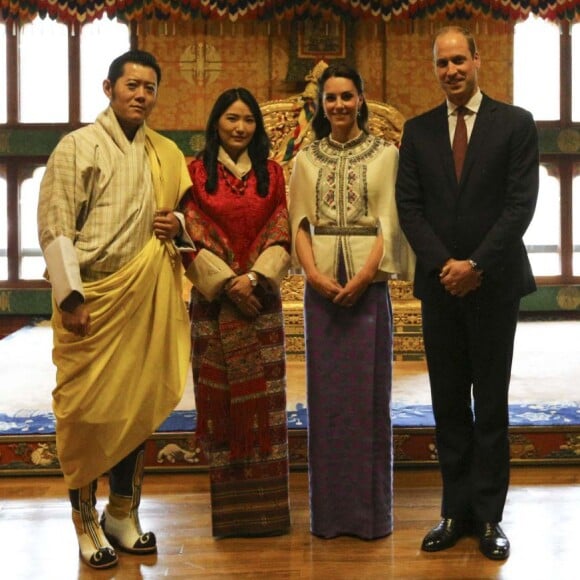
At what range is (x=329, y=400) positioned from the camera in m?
2.98

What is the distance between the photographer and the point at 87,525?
281cm

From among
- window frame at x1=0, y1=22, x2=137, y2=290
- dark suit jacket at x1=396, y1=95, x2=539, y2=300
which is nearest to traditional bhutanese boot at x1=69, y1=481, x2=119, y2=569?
dark suit jacket at x1=396, y1=95, x2=539, y2=300

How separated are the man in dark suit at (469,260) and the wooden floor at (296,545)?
126 millimetres

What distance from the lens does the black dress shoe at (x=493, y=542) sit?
2770mm

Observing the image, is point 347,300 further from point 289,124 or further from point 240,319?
point 289,124

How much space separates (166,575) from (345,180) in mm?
1272

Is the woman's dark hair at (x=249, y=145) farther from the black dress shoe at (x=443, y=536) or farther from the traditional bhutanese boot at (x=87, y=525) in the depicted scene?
the black dress shoe at (x=443, y=536)

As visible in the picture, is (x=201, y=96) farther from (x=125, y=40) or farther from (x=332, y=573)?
(x=332, y=573)

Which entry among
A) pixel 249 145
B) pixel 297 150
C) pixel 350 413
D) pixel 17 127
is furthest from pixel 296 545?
pixel 17 127

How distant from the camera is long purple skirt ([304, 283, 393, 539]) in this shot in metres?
2.95

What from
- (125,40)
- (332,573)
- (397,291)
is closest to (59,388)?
(332,573)

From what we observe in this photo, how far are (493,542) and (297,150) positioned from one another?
359cm

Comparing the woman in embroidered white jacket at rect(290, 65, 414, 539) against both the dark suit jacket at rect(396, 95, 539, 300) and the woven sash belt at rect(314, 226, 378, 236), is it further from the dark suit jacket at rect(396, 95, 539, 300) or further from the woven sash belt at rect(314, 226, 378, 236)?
the dark suit jacket at rect(396, 95, 539, 300)

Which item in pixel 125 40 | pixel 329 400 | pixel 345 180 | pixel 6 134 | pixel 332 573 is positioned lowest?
pixel 332 573
